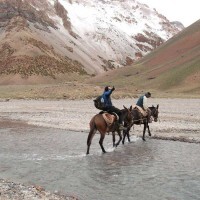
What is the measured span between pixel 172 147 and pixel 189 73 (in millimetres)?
70612

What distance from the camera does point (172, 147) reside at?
73.1 feet

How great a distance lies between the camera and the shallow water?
13672 mm

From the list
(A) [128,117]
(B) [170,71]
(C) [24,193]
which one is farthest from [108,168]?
(B) [170,71]

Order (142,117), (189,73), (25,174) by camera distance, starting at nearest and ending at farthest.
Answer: (25,174)
(142,117)
(189,73)

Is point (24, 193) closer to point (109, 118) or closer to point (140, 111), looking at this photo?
point (109, 118)

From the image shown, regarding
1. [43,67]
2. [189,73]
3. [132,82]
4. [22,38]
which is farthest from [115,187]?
[22,38]

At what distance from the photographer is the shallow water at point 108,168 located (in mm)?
13672

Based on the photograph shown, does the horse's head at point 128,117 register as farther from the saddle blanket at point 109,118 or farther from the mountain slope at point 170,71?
the mountain slope at point 170,71

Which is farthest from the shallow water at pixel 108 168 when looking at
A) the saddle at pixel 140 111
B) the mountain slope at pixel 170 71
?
the mountain slope at pixel 170 71

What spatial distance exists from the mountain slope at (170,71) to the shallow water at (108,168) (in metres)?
56.9

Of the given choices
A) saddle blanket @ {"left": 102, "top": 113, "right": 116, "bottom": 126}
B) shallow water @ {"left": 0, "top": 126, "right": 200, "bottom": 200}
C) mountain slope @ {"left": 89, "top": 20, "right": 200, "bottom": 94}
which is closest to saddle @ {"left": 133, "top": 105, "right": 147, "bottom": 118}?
shallow water @ {"left": 0, "top": 126, "right": 200, "bottom": 200}

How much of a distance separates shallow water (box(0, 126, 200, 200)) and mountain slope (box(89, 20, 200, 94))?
187 feet

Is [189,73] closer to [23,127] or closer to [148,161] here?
[23,127]

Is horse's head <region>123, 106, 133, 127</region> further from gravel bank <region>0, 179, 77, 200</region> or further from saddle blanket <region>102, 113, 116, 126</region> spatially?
gravel bank <region>0, 179, 77, 200</region>
